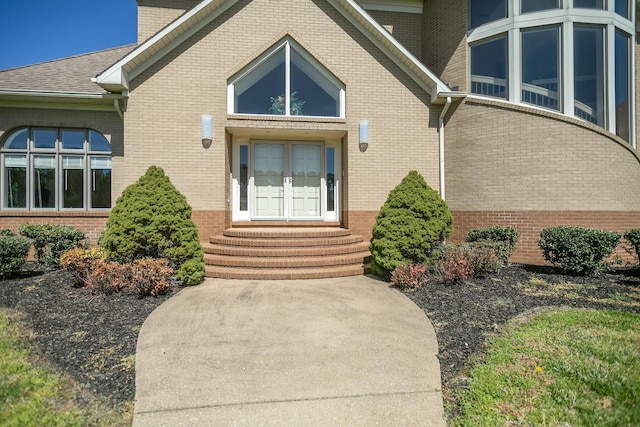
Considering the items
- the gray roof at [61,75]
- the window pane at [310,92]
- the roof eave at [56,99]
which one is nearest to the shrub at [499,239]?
the window pane at [310,92]

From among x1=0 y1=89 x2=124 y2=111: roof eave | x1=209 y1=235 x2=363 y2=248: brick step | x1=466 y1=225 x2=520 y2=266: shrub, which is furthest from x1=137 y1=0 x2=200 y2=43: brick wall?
x1=466 y1=225 x2=520 y2=266: shrub

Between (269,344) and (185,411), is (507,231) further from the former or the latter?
(185,411)

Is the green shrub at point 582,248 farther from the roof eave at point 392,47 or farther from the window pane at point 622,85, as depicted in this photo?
the roof eave at point 392,47

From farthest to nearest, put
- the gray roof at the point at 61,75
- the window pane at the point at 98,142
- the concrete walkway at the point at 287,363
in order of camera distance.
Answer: the window pane at the point at 98,142 → the gray roof at the point at 61,75 → the concrete walkway at the point at 287,363

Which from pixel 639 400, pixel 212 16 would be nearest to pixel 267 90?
pixel 212 16

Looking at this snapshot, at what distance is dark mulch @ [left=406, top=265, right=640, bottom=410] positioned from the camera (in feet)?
13.6

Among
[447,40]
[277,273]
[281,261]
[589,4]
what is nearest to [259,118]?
[281,261]

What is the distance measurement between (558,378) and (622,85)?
10.4 m

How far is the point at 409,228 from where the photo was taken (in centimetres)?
732

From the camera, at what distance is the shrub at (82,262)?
664 centimetres

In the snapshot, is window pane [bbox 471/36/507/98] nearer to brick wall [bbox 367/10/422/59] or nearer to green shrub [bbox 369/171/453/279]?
brick wall [bbox 367/10/422/59]

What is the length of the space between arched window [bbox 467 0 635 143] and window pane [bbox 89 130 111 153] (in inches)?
476

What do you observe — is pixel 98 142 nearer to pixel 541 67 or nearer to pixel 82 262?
pixel 82 262

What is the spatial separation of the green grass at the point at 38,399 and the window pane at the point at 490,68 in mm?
11136
